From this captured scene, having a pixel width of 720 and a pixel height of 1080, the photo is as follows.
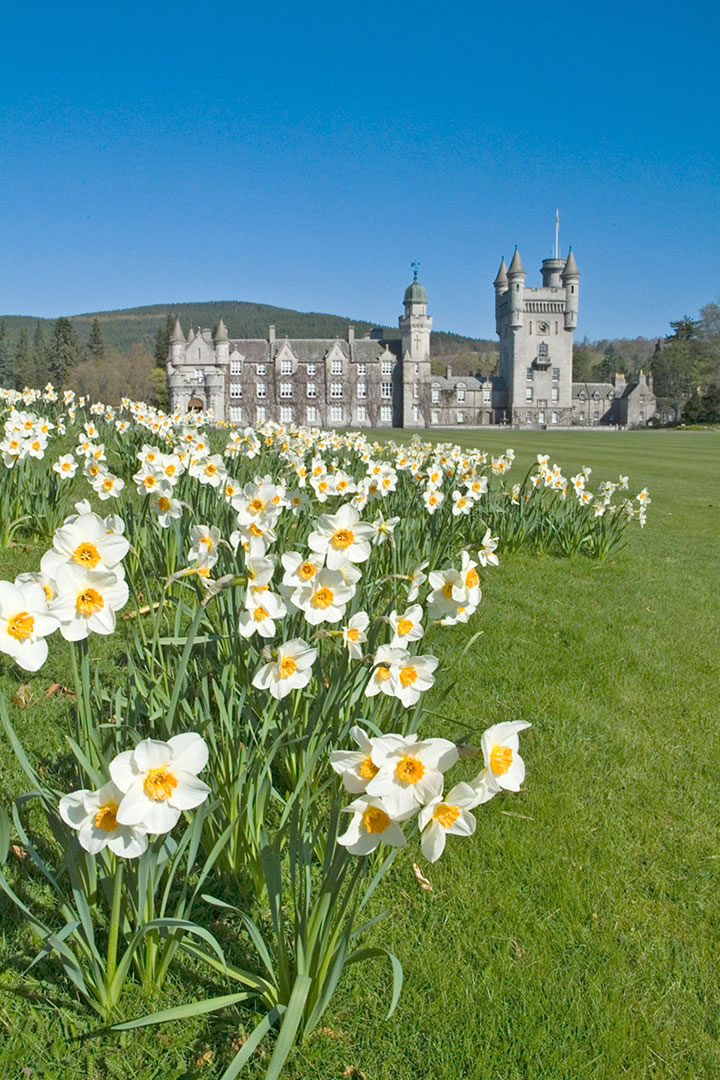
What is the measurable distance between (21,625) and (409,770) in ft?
2.74

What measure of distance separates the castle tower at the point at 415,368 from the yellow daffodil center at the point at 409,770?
6767cm

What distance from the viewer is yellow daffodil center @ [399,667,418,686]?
1.89 meters

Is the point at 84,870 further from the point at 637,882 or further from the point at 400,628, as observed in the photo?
the point at 637,882

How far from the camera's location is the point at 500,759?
1454 millimetres

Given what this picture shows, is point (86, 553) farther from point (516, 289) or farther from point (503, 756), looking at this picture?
point (516, 289)

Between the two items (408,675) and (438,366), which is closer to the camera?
(408,675)

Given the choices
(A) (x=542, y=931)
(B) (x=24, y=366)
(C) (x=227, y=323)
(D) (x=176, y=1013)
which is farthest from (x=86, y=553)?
(C) (x=227, y=323)

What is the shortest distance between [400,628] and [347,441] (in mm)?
7052

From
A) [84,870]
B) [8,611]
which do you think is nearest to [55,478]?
[84,870]

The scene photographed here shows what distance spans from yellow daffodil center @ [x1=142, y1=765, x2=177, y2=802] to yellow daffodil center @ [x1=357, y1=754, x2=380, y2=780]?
36 cm

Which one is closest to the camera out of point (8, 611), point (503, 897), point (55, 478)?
point (8, 611)

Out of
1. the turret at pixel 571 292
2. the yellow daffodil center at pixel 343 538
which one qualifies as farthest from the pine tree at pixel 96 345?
the yellow daffodil center at pixel 343 538

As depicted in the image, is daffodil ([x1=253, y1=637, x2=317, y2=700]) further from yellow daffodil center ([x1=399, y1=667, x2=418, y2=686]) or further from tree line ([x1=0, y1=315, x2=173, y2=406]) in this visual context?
tree line ([x1=0, y1=315, x2=173, y2=406])

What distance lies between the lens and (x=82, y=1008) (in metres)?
1.92
